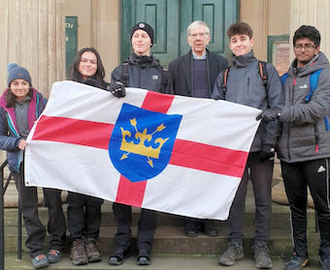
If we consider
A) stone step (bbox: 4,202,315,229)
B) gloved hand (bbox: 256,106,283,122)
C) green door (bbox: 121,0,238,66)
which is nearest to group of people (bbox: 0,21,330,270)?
gloved hand (bbox: 256,106,283,122)

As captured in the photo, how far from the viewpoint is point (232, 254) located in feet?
16.0

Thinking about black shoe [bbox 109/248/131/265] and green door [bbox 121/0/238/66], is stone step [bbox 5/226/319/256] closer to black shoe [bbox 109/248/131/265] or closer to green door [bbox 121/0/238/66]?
black shoe [bbox 109/248/131/265]

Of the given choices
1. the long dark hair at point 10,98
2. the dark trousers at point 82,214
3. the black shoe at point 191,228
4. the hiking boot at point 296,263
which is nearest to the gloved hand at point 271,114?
the hiking boot at point 296,263

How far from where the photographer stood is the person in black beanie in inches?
189

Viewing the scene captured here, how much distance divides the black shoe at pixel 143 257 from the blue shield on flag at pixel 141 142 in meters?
0.71

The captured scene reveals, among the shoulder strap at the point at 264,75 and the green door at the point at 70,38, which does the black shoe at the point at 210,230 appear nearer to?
the shoulder strap at the point at 264,75

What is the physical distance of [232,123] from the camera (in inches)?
184

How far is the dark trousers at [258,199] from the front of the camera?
4.74 meters

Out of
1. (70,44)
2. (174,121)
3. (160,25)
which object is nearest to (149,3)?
(160,25)

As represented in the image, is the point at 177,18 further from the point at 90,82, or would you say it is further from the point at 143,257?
the point at 143,257

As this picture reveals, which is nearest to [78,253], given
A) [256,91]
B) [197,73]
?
[197,73]

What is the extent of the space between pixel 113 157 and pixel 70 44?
11.4ft

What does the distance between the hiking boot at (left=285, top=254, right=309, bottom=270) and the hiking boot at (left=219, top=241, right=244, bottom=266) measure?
0.45 metres

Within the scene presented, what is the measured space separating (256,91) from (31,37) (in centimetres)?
279
